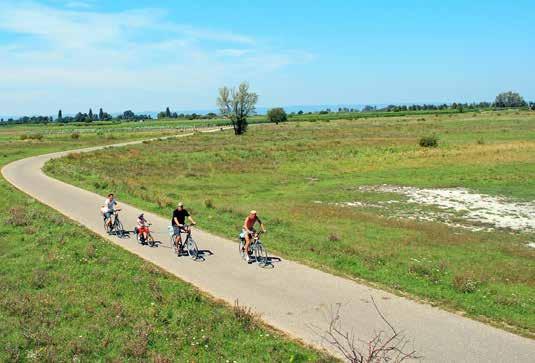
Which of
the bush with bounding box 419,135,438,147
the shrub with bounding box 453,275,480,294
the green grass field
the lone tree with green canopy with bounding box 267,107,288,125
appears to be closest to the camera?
the green grass field

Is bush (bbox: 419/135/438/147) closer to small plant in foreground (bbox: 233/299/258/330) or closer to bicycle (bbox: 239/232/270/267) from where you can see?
bicycle (bbox: 239/232/270/267)

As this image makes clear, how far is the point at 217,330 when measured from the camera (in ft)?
40.3

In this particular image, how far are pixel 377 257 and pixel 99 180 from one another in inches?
1122

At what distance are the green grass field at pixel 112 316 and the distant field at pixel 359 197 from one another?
16.8ft

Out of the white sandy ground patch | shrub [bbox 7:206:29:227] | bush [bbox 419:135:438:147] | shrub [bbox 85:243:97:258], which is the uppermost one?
shrub [bbox 85:243:97:258]

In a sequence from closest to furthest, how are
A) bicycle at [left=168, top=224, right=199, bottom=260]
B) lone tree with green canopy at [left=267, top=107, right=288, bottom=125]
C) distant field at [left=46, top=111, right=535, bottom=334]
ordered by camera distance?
distant field at [left=46, top=111, right=535, bottom=334]
bicycle at [left=168, top=224, right=199, bottom=260]
lone tree with green canopy at [left=267, top=107, right=288, bottom=125]

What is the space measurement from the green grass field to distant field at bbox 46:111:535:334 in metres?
5.13

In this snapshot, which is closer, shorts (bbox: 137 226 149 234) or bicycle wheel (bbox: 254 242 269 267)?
bicycle wheel (bbox: 254 242 269 267)

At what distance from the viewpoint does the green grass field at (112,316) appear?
11.3m

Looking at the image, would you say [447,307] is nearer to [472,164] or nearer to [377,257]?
[377,257]

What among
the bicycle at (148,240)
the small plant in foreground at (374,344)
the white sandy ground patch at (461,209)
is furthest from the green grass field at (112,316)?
the white sandy ground patch at (461,209)

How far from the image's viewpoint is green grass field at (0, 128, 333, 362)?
1126 centimetres

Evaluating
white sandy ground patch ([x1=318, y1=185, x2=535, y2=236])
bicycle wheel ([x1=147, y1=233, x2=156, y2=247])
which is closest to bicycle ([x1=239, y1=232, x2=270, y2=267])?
bicycle wheel ([x1=147, y1=233, x2=156, y2=247])

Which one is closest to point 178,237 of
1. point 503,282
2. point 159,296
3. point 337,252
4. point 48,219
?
point 159,296
